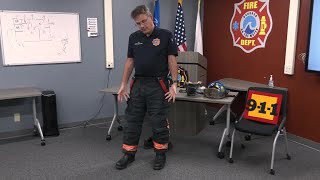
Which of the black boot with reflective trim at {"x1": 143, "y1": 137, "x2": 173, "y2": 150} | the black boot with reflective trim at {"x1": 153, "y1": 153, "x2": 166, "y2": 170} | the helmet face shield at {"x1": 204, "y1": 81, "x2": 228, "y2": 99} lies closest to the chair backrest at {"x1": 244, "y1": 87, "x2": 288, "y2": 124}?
the helmet face shield at {"x1": 204, "y1": 81, "x2": 228, "y2": 99}

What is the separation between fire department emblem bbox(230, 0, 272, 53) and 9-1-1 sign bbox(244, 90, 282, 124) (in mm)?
1091

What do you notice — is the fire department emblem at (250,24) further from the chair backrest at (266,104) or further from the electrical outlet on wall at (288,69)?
the chair backrest at (266,104)

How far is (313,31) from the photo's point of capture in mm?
3207

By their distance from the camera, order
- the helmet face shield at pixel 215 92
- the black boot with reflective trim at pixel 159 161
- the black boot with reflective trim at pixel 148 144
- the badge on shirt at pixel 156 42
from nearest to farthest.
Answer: the badge on shirt at pixel 156 42 < the black boot with reflective trim at pixel 159 161 < the helmet face shield at pixel 215 92 < the black boot with reflective trim at pixel 148 144

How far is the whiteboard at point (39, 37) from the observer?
372 cm

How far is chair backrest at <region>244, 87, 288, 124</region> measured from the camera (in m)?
3.12

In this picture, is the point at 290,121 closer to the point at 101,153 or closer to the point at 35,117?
the point at 101,153

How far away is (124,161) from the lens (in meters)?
2.97

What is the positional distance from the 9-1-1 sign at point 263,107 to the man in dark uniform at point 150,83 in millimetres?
985

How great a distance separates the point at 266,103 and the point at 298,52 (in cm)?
87

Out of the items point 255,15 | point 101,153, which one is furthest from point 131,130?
point 255,15

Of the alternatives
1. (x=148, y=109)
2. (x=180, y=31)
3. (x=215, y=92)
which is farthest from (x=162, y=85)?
(x=180, y=31)

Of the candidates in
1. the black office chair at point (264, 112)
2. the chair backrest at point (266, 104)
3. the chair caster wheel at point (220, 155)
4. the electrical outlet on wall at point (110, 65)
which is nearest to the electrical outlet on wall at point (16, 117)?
the electrical outlet on wall at point (110, 65)

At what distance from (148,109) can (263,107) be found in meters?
1.28
